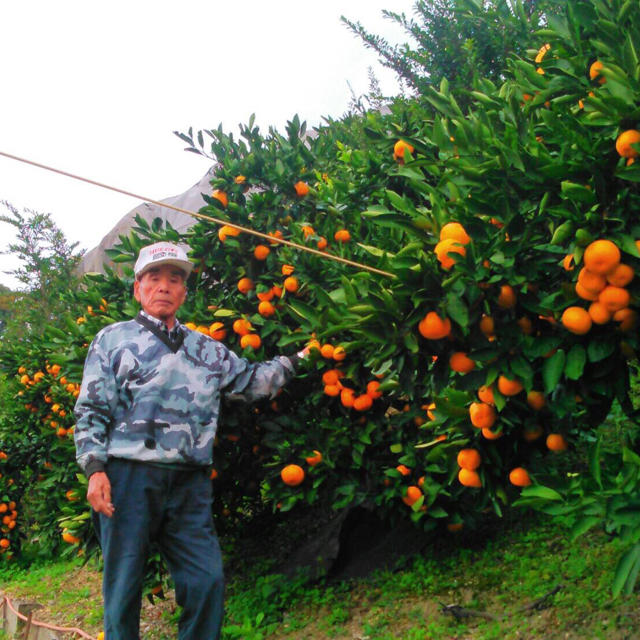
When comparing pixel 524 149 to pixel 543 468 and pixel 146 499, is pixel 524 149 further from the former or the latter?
pixel 146 499

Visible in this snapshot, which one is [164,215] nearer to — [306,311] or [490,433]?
[306,311]

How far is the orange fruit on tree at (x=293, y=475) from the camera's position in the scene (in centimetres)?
356

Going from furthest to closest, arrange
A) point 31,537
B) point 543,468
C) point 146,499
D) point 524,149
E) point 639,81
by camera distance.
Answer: point 31,537 < point 146,499 < point 543,468 < point 524,149 < point 639,81

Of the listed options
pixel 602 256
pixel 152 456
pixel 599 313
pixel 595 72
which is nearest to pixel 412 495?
pixel 152 456

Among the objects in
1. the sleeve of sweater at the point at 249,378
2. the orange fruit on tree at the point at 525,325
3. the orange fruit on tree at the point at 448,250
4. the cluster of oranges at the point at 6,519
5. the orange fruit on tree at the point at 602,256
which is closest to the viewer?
the orange fruit on tree at the point at 602,256

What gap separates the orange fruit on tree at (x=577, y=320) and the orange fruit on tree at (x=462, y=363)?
329mm

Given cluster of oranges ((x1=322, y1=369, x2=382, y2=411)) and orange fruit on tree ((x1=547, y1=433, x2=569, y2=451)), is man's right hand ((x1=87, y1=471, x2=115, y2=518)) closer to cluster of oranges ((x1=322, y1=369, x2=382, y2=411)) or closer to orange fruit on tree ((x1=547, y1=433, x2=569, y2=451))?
cluster of oranges ((x1=322, y1=369, x2=382, y2=411))

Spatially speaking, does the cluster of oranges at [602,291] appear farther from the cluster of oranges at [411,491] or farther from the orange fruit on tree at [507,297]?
the cluster of oranges at [411,491]

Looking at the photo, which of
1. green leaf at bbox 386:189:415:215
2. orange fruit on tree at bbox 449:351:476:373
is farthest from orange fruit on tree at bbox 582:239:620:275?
green leaf at bbox 386:189:415:215

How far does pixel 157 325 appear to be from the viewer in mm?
2807

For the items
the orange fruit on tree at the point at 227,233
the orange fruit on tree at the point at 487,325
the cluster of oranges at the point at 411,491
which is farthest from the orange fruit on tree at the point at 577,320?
the orange fruit on tree at the point at 227,233

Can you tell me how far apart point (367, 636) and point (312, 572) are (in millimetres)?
803

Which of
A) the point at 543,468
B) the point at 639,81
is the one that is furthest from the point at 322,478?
the point at 639,81

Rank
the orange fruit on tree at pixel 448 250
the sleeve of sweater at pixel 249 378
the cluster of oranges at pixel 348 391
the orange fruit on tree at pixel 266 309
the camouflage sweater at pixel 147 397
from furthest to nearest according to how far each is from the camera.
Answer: the orange fruit on tree at pixel 266 309
the cluster of oranges at pixel 348 391
the sleeve of sweater at pixel 249 378
the camouflage sweater at pixel 147 397
the orange fruit on tree at pixel 448 250
